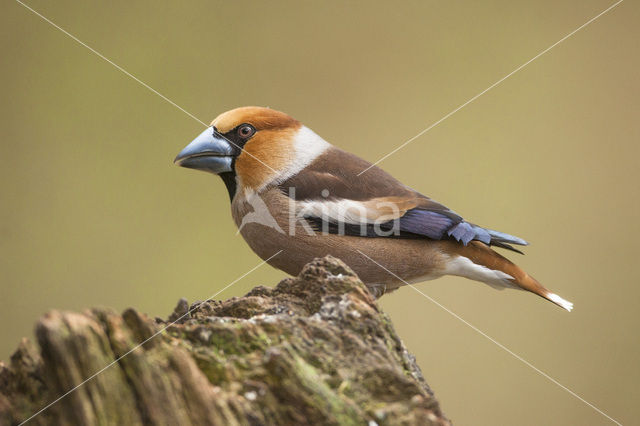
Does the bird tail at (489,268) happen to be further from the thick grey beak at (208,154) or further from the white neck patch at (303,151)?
the thick grey beak at (208,154)

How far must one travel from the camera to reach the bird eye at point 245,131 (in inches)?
107

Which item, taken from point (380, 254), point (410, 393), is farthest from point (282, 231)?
point (410, 393)

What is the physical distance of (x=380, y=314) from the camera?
1.71 m

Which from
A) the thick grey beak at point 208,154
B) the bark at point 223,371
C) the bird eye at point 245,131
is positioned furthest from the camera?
the bird eye at point 245,131

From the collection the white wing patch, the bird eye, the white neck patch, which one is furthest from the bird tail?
the bird eye

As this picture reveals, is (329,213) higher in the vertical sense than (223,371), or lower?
higher

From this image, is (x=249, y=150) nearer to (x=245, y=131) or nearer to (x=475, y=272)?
(x=245, y=131)

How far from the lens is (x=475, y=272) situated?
9.20ft

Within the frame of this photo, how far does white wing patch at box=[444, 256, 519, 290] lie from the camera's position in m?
2.73

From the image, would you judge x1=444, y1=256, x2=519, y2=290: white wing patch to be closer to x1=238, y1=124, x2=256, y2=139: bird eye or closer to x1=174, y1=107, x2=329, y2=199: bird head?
x1=174, y1=107, x2=329, y2=199: bird head

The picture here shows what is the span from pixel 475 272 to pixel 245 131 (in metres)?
1.24

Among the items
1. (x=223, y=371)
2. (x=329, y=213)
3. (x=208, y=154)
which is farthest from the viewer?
(x=208, y=154)

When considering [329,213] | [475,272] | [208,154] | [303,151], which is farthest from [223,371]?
[475,272]

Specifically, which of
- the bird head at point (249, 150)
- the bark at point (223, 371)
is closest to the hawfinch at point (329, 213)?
the bird head at point (249, 150)
